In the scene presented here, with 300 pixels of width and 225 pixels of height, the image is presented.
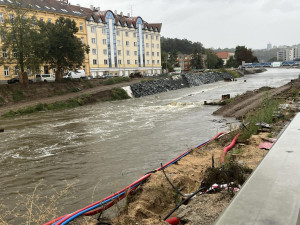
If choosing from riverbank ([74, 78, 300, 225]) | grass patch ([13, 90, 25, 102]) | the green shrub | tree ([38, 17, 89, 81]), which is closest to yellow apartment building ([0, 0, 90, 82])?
tree ([38, 17, 89, 81])

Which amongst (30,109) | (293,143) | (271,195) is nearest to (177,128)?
(293,143)

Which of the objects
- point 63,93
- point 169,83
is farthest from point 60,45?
point 169,83

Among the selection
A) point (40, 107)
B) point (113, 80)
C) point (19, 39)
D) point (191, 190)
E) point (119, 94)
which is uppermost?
point (19, 39)

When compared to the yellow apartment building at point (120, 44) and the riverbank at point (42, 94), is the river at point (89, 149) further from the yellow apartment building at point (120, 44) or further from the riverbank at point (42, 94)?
the yellow apartment building at point (120, 44)

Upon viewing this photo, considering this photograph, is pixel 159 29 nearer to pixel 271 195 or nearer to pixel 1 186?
pixel 1 186

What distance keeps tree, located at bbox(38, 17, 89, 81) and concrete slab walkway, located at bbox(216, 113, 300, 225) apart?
3423cm

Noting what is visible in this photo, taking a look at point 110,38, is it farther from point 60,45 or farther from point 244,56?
point 244,56

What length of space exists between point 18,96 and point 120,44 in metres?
38.3

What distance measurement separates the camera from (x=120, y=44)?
65.8 metres

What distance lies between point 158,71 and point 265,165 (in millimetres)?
78464

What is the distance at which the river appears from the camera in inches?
338

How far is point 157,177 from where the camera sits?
6785 mm

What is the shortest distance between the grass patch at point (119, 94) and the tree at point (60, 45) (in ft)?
22.7

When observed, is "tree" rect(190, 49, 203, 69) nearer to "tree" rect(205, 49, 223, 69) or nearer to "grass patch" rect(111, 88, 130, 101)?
"tree" rect(205, 49, 223, 69)
